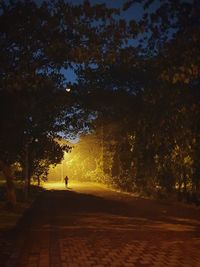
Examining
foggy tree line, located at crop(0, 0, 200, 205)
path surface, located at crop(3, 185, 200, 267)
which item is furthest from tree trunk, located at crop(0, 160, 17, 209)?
path surface, located at crop(3, 185, 200, 267)

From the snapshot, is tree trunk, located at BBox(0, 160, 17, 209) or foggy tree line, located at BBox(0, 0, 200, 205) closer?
foggy tree line, located at BBox(0, 0, 200, 205)

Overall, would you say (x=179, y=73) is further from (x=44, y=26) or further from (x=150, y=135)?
(x=150, y=135)

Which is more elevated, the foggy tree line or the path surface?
the foggy tree line

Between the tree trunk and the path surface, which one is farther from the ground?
the tree trunk

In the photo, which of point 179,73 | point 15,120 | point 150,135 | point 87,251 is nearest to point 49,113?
point 150,135

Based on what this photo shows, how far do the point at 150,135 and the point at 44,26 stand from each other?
21.1m

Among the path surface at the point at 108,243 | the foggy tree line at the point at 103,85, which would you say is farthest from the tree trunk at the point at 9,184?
the path surface at the point at 108,243

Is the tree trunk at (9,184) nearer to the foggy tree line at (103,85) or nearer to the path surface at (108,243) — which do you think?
the foggy tree line at (103,85)

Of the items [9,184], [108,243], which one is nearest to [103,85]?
[9,184]

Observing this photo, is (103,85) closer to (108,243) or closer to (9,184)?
(9,184)

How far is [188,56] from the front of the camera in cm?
1045

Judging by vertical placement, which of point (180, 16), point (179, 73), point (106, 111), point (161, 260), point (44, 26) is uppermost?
point (106, 111)

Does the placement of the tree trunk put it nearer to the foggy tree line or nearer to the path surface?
the foggy tree line

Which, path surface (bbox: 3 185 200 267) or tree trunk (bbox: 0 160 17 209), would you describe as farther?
tree trunk (bbox: 0 160 17 209)
